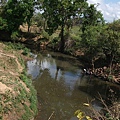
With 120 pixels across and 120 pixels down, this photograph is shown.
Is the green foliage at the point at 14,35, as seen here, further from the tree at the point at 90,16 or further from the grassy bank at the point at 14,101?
the grassy bank at the point at 14,101

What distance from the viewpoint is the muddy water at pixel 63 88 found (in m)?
17.8

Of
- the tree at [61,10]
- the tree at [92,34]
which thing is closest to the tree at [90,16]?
the tree at [92,34]

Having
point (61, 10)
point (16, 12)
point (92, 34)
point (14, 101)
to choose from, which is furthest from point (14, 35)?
point (14, 101)

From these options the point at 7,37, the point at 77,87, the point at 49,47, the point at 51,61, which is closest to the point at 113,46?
the point at 77,87

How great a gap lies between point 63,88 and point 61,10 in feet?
74.5

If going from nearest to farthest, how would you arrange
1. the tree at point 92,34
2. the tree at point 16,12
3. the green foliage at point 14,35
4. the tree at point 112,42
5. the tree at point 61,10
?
1. the tree at point 112,42
2. the tree at point 92,34
3. the tree at point 61,10
4. the tree at point 16,12
5. the green foliage at point 14,35

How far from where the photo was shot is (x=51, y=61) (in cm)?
3666

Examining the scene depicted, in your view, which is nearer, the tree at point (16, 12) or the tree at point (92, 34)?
the tree at point (92, 34)

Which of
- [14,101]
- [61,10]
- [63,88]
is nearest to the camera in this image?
[14,101]

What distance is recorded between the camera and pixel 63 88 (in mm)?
23672

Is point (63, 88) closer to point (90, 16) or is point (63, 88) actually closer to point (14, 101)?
point (14, 101)

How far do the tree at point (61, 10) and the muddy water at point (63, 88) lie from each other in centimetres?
991

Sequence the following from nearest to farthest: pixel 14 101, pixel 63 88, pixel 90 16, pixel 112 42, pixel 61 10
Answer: pixel 14 101
pixel 63 88
pixel 112 42
pixel 61 10
pixel 90 16

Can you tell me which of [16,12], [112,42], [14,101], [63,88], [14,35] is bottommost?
[63,88]
